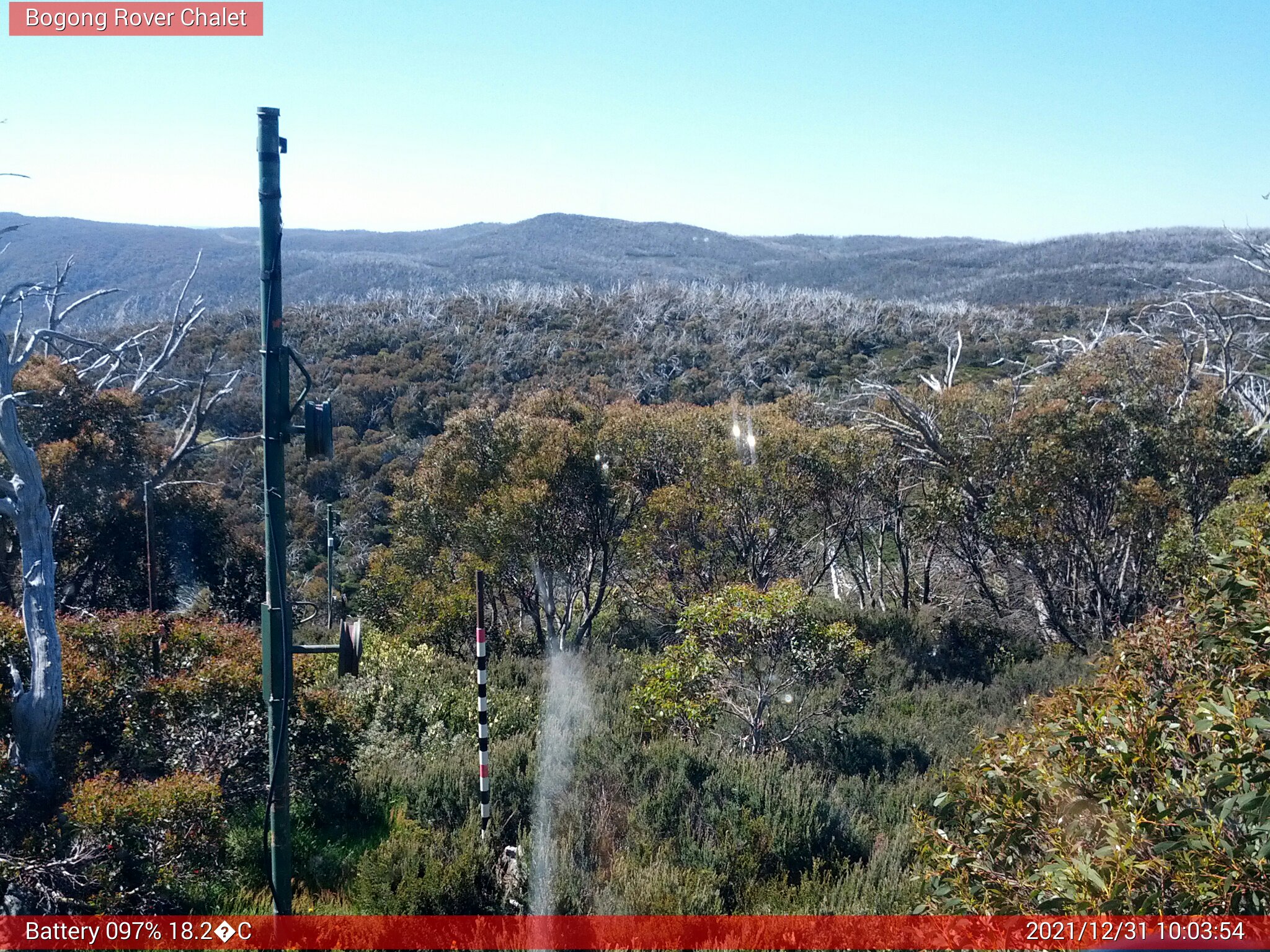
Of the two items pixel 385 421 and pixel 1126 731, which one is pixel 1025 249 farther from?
pixel 1126 731

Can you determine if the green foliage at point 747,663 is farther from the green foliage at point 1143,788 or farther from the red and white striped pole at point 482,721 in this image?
the green foliage at point 1143,788

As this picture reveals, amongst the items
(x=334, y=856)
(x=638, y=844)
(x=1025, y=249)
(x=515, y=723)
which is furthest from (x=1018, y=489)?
(x=1025, y=249)

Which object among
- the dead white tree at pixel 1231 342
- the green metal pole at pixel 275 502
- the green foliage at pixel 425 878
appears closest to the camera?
the green metal pole at pixel 275 502

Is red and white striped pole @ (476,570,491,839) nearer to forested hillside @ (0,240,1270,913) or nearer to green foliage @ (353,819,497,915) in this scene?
forested hillside @ (0,240,1270,913)

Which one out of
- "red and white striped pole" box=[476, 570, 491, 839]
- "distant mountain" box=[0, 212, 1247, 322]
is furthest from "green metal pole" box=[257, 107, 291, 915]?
"distant mountain" box=[0, 212, 1247, 322]
